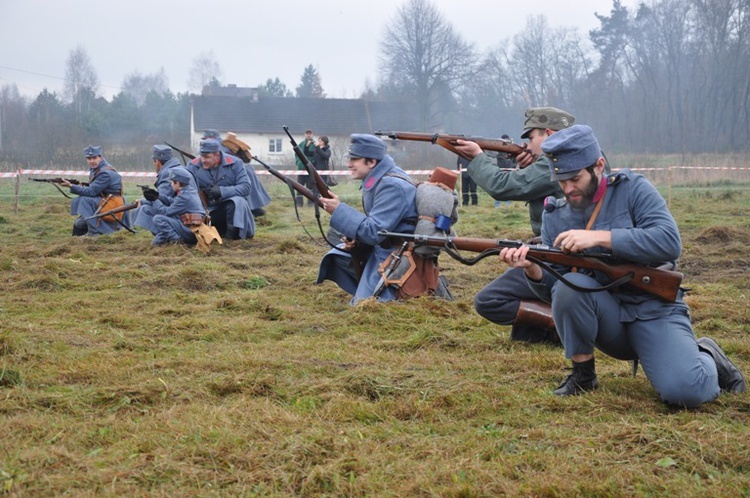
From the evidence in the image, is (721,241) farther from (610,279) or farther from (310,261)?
(610,279)

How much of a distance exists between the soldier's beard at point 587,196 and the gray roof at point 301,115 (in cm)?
5474

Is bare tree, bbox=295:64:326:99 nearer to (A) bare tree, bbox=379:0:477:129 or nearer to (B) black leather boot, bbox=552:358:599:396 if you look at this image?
(A) bare tree, bbox=379:0:477:129

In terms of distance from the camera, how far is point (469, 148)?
681 centimetres

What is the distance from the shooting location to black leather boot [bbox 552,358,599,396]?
16.3 ft

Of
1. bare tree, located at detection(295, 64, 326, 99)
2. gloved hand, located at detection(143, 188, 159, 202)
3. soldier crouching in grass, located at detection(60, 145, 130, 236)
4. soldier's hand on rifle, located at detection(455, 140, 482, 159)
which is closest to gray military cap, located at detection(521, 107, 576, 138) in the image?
soldier's hand on rifle, located at detection(455, 140, 482, 159)

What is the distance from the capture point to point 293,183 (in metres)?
9.15

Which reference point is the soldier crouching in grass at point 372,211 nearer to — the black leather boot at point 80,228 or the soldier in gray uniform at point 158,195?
the soldier in gray uniform at point 158,195

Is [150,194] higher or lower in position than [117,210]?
higher

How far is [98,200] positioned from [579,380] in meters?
11.9

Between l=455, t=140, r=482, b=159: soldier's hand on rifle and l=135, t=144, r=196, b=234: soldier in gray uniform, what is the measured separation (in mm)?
7050

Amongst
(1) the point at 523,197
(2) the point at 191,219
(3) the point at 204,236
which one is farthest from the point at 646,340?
(2) the point at 191,219

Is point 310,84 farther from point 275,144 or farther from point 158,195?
point 158,195

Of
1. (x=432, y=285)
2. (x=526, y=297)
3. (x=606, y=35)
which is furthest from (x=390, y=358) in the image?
(x=606, y=35)

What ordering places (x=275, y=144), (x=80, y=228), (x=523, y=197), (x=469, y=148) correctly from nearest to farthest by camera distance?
(x=523, y=197) < (x=469, y=148) < (x=80, y=228) < (x=275, y=144)
